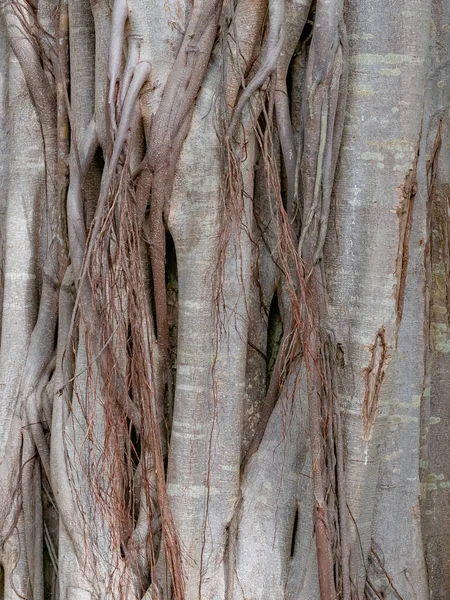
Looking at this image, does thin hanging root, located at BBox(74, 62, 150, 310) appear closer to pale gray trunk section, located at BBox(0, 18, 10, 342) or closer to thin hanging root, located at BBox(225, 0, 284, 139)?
thin hanging root, located at BBox(225, 0, 284, 139)

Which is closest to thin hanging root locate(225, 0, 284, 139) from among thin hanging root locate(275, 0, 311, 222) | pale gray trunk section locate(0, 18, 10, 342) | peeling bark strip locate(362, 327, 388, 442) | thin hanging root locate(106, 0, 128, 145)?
thin hanging root locate(275, 0, 311, 222)

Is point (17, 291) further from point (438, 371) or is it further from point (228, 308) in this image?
point (438, 371)

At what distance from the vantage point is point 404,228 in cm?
192

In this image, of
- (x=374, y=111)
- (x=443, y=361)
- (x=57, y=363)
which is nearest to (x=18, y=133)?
(x=57, y=363)

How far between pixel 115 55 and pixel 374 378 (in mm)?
952

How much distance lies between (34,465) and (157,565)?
1.41 feet

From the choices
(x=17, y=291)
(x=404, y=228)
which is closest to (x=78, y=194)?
(x=17, y=291)

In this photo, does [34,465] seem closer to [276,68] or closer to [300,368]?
[300,368]

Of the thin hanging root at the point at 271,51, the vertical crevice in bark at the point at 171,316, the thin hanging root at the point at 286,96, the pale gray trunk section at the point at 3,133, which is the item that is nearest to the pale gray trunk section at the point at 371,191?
the thin hanging root at the point at 286,96

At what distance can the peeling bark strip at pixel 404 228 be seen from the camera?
1.91 m

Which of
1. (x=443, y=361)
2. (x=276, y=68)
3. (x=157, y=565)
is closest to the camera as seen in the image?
(x=276, y=68)

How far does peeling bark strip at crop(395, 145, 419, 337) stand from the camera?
1.91m

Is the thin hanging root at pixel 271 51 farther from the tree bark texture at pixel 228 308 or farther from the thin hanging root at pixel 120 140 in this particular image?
the thin hanging root at pixel 120 140

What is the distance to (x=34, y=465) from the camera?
6.98 feet
